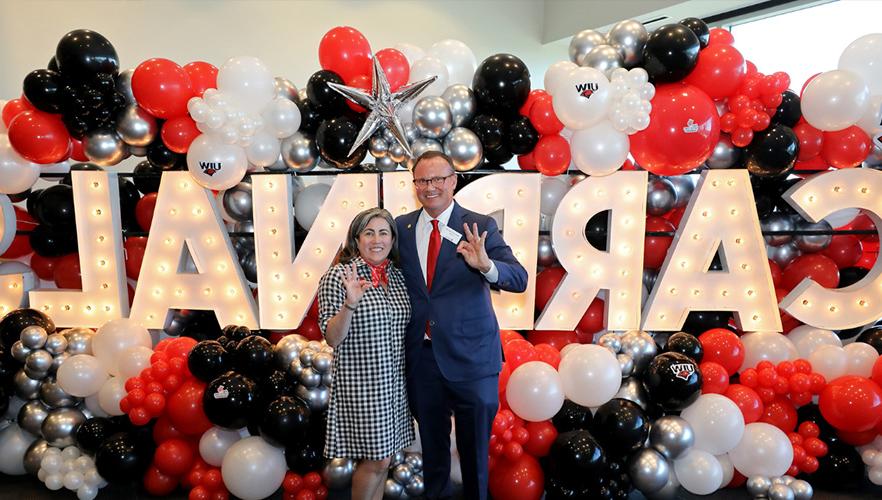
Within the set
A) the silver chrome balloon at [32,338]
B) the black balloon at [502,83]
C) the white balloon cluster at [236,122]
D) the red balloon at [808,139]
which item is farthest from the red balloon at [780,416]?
the silver chrome balloon at [32,338]

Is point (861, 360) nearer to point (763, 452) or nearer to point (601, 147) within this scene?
point (763, 452)

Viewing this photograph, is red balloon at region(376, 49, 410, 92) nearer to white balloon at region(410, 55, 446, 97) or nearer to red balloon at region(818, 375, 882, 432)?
white balloon at region(410, 55, 446, 97)

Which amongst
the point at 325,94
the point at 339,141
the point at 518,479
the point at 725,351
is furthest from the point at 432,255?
the point at 725,351

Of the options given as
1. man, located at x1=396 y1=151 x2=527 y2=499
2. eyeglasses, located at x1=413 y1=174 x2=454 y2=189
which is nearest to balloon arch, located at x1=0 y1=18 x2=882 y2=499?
man, located at x1=396 y1=151 x2=527 y2=499

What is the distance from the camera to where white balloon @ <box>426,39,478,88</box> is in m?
3.43

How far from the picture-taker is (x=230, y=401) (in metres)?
2.53

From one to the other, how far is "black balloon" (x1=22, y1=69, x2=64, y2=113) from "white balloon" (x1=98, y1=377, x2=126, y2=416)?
5.05ft

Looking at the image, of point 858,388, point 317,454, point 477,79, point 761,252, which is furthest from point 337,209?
point 858,388

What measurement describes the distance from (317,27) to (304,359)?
4461 millimetres

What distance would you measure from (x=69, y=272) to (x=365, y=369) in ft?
8.47

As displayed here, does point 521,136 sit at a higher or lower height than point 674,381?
higher

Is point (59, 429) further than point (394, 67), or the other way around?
point (394, 67)

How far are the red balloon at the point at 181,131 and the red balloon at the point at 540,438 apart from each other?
7.80 ft

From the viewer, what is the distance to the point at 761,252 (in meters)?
3.12
